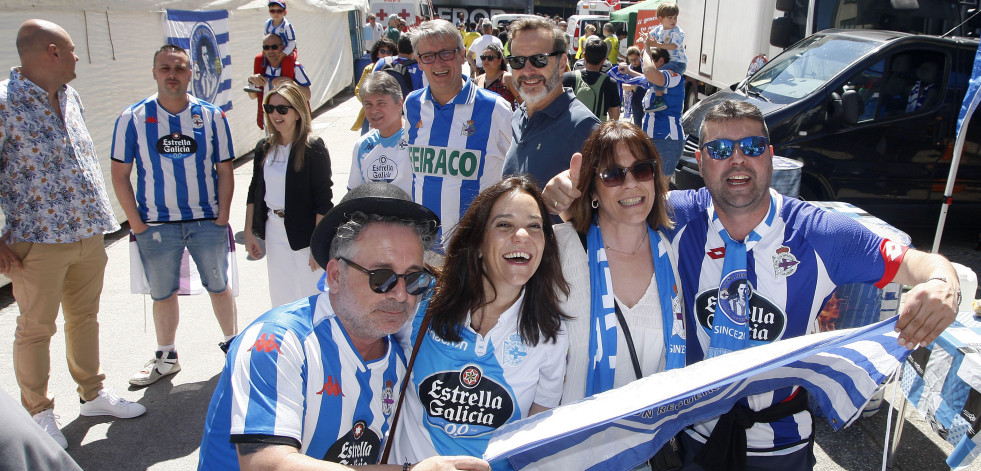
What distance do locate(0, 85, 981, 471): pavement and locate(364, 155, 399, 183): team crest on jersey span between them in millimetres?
1665

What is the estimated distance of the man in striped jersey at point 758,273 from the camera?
2.14 meters

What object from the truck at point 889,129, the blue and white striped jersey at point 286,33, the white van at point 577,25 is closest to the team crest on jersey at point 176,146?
the truck at point 889,129

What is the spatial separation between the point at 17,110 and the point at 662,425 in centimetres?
337

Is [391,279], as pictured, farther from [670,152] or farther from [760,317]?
[670,152]

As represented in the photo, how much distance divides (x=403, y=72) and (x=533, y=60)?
466 cm

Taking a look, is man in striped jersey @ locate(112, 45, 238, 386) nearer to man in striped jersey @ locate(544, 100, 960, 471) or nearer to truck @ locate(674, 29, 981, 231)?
man in striped jersey @ locate(544, 100, 960, 471)

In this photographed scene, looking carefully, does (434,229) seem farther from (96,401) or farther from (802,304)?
(96,401)

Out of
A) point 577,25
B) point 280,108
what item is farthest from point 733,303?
point 577,25

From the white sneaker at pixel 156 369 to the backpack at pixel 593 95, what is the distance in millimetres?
4102

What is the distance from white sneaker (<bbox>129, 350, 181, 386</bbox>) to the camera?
417 centimetres

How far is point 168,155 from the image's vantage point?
4023 mm

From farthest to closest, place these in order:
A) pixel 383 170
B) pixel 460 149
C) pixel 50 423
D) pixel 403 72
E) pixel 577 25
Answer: pixel 577 25 < pixel 403 72 < pixel 383 170 < pixel 460 149 < pixel 50 423

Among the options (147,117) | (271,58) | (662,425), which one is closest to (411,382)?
(662,425)

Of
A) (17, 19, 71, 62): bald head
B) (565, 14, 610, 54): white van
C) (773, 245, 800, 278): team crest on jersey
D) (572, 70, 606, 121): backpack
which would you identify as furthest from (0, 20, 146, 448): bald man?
(565, 14, 610, 54): white van
